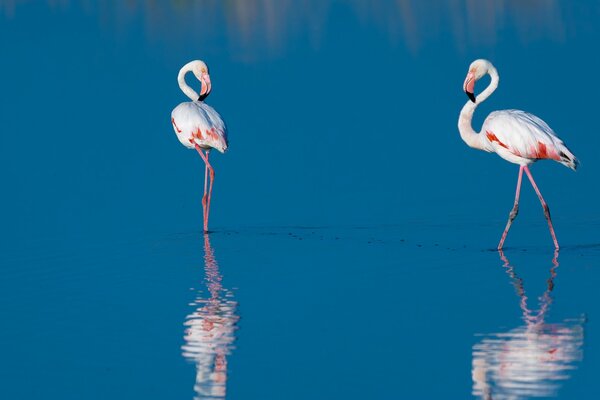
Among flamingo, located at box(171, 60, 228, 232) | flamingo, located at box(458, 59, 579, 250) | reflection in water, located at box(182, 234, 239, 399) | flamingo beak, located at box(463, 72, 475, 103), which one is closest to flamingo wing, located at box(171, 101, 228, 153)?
flamingo, located at box(171, 60, 228, 232)

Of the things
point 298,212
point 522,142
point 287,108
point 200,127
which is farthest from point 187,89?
point 522,142

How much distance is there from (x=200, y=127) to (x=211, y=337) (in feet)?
13.1

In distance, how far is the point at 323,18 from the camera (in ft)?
62.0

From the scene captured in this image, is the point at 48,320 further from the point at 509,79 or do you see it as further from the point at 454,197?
the point at 509,79

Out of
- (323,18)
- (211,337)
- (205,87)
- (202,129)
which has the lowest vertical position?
(211,337)

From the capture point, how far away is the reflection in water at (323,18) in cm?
1766

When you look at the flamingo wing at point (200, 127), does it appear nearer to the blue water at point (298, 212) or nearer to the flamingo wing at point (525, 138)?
the blue water at point (298, 212)

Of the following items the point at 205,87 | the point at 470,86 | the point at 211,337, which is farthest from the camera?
the point at 205,87

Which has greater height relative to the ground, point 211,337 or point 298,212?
point 298,212

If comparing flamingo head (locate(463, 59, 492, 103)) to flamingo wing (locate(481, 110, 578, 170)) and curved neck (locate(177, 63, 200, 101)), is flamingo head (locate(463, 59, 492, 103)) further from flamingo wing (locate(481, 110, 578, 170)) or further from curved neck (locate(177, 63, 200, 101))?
curved neck (locate(177, 63, 200, 101))

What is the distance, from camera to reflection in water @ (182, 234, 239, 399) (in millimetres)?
5770

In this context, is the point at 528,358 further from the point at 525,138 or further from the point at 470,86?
the point at 470,86

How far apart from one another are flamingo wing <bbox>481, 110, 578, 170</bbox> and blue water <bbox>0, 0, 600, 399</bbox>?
58 centimetres

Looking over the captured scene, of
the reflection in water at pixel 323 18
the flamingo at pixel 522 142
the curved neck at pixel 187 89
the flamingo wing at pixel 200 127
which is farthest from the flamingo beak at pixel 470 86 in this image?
the reflection in water at pixel 323 18
